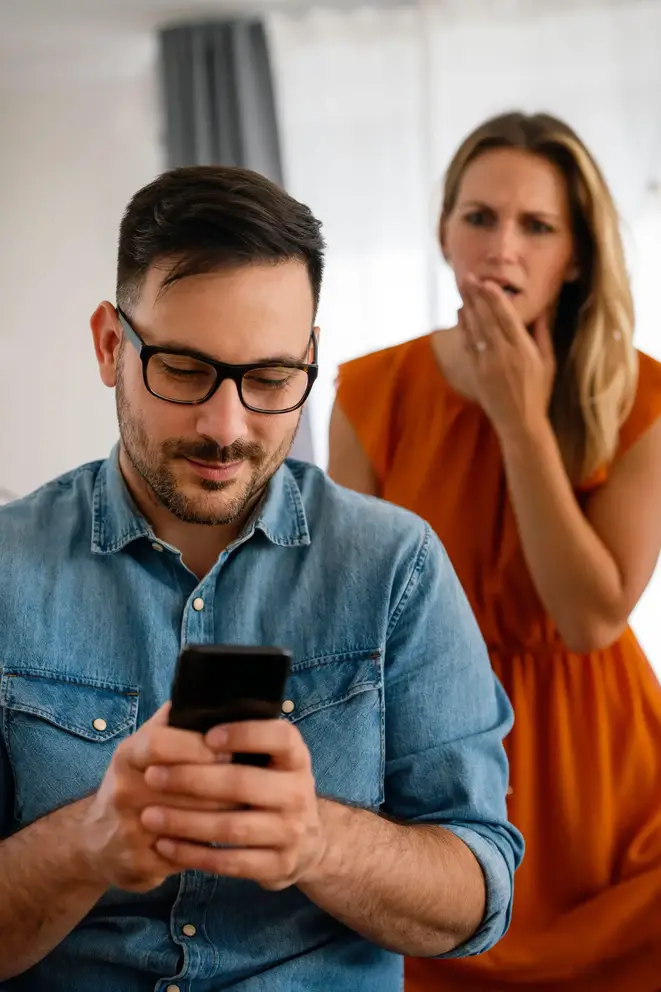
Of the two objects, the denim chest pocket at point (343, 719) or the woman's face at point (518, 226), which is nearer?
the denim chest pocket at point (343, 719)

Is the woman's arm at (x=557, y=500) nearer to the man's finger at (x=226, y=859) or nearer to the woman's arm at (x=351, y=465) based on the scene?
the woman's arm at (x=351, y=465)

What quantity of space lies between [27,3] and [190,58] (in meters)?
0.41

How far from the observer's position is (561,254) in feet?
4.68

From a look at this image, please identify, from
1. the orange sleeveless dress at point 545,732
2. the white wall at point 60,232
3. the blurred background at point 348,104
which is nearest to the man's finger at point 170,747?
the orange sleeveless dress at point 545,732

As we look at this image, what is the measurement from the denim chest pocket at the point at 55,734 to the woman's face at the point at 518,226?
0.82 metres

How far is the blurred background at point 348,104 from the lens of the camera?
7.91ft

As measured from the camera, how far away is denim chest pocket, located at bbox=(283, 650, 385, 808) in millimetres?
929

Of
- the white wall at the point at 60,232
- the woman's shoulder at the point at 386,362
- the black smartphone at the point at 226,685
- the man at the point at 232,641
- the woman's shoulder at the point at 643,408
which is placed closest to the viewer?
the black smartphone at the point at 226,685

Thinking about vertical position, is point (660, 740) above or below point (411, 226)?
below

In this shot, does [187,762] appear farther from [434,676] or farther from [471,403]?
[471,403]

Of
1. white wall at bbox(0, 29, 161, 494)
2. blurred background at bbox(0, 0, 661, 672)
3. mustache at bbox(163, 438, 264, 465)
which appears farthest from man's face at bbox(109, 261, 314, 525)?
white wall at bbox(0, 29, 161, 494)

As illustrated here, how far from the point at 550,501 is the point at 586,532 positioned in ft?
0.22

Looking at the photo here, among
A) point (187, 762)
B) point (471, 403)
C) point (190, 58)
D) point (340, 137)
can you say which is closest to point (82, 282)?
point (190, 58)

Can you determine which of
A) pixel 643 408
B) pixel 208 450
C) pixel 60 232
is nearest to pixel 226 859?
pixel 208 450
